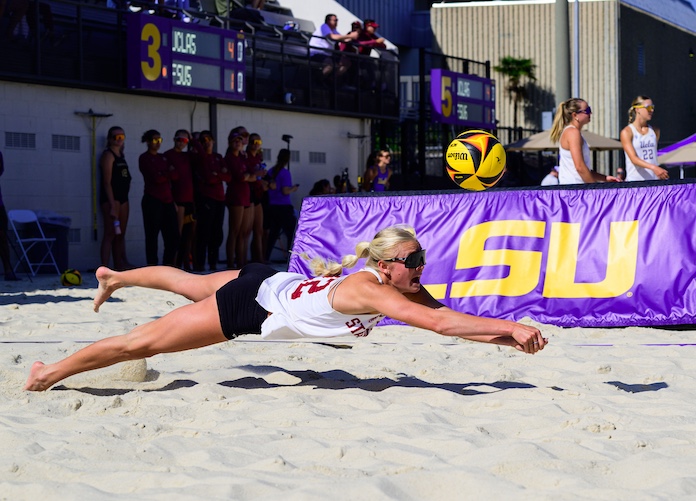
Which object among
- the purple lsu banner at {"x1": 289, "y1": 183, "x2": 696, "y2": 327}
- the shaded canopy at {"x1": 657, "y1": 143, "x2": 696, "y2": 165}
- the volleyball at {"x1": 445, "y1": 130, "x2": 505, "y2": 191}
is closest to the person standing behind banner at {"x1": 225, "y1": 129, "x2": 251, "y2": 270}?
the purple lsu banner at {"x1": 289, "y1": 183, "x2": 696, "y2": 327}

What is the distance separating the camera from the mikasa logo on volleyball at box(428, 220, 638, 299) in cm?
820

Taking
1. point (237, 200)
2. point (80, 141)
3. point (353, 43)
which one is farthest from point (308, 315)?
point (353, 43)

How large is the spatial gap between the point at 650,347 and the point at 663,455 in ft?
10.1

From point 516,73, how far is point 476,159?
31105 millimetres

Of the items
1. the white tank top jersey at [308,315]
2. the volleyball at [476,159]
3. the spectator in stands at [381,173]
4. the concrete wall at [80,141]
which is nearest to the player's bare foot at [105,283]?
the white tank top jersey at [308,315]

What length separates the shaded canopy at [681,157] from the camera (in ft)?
65.2

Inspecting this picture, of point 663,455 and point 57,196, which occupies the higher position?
point 57,196

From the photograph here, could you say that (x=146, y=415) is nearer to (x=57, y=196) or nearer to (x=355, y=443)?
(x=355, y=443)

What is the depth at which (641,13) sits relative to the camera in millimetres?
39562

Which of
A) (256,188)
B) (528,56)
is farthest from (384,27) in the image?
(256,188)

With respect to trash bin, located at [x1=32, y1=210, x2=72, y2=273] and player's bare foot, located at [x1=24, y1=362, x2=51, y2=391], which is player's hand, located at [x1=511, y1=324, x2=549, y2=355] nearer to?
player's bare foot, located at [x1=24, y1=362, x2=51, y2=391]

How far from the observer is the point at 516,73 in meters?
38.8

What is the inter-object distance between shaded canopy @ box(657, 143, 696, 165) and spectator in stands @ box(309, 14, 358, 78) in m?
6.46

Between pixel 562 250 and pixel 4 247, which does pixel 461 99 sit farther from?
pixel 562 250
